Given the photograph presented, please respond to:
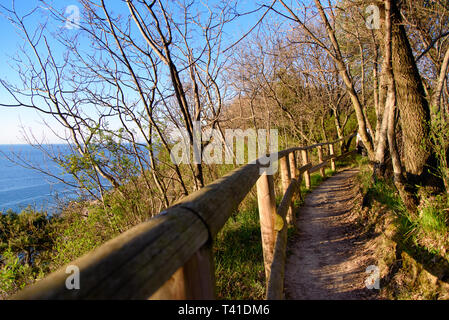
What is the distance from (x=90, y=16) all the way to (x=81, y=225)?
3990 mm

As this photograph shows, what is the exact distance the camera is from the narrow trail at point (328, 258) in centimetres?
269

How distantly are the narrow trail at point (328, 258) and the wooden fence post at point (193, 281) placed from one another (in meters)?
2.09

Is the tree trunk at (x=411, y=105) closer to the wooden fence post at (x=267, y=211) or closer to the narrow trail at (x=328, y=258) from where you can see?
the narrow trail at (x=328, y=258)

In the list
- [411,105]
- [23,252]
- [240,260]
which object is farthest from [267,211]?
[23,252]

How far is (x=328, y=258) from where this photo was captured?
3.39 meters

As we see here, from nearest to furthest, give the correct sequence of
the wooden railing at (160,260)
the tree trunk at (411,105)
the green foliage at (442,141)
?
the wooden railing at (160,260), the green foliage at (442,141), the tree trunk at (411,105)

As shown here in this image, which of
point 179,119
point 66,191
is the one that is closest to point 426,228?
point 179,119

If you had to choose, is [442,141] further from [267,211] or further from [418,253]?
[267,211]

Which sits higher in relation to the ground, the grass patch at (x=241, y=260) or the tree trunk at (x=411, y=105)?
the tree trunk at (x=411, y=105)

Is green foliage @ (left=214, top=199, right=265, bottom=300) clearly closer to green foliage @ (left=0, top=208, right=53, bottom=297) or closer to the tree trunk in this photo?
the tree trunk

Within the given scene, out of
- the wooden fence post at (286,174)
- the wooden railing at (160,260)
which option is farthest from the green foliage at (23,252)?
the wooden railing at (160,260)

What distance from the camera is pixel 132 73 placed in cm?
438

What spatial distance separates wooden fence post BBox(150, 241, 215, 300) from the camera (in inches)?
32.0

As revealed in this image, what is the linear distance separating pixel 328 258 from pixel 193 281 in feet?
10.0
